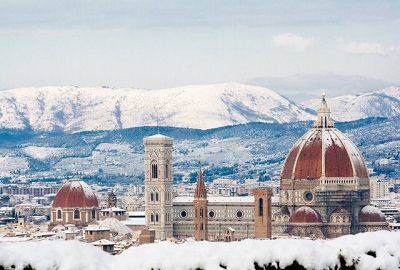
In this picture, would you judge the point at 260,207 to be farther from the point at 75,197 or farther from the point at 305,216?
the point at 75,197

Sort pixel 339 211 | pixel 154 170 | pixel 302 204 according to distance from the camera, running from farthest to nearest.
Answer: pixel 154 170
pixel 302 204
pixel 339 211

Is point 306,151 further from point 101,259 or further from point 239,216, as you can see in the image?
point 101,259

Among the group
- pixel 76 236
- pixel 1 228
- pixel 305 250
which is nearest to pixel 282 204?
pixel 76 236

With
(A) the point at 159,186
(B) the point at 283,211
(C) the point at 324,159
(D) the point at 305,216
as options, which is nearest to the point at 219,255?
(D) the point at 305,216

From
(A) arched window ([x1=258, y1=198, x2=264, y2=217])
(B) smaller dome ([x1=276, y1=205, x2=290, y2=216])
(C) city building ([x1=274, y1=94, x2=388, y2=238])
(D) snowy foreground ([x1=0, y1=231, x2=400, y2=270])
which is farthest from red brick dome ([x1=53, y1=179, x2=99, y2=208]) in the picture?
(D) snowy foreground ([x1=0, y1=231, x2=400, y2=270])

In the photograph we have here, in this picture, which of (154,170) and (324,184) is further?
(154,170)

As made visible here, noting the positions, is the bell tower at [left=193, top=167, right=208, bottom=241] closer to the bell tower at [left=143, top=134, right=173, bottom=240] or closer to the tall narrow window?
the bell tower at [left=143, top=134, right=173, bottom=240]
